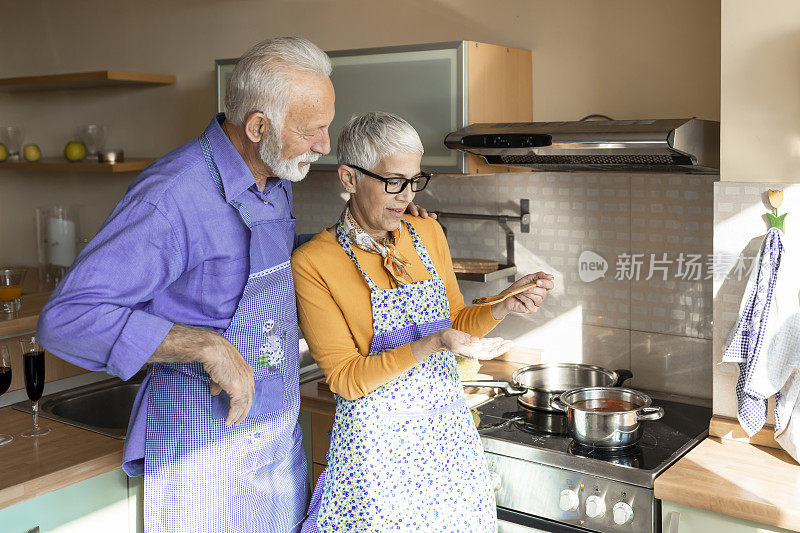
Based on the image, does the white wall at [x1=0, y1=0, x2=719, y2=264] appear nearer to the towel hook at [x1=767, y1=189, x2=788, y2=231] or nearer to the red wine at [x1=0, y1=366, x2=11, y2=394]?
the towel hook at [x1=767, y1=189, x2=788, y2=231]

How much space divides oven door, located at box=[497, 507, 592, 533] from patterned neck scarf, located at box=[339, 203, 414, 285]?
0.75 meters

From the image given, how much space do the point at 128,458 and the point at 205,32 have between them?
227 centimetres

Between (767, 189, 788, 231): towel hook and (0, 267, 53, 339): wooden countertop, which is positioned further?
(0, 267, 53, 339): wooden countertop

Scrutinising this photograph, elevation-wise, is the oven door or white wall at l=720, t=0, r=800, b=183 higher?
white wall at l=720, t=0, r=800, b=183

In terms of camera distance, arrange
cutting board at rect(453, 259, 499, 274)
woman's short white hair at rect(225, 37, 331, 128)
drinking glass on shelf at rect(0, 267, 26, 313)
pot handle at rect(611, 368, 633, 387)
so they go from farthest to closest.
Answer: drinking glass on shelf at rect(0, 267, 26, 313)
cutting board at rect(453, 259, 499, 274)
pot handle at rect(611, 368, 633, 387)
woman's short white hair at rect(225, 37, 331, 128)

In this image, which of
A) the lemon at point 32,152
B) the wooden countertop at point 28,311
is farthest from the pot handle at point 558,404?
the lemon at point 32,152

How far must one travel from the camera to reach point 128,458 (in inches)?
66.4

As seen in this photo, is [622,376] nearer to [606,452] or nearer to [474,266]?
[606,452]

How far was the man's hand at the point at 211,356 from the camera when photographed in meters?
1.41

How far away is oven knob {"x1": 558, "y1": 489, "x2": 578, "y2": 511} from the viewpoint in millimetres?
2021

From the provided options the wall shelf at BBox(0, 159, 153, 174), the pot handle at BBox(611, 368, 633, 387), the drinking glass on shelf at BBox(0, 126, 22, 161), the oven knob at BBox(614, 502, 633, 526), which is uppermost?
the drinking glass on shelf at BBox(0, 126, 22, 161)

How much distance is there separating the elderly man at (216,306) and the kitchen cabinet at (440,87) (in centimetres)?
78

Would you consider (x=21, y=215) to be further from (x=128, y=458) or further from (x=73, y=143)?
(x=128, y=458)

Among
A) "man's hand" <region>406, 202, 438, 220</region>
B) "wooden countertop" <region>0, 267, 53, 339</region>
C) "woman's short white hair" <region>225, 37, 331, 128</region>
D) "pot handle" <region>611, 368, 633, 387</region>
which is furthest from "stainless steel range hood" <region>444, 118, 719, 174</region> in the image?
"wooden countertop" <region>0, 267, 53, 339</region>
